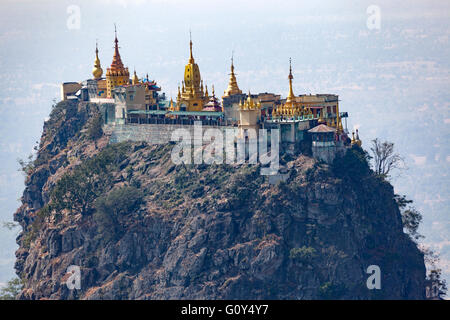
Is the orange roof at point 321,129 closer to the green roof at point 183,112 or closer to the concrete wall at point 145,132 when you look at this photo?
the green roof at point 183,112

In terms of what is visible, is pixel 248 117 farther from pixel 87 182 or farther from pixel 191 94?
pixel 87 182

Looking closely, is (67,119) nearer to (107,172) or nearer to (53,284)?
(107,172)

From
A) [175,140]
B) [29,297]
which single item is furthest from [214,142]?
[29,297]

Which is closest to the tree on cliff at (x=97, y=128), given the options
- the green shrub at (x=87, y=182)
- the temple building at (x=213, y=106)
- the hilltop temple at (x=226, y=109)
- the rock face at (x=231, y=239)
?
the hilltop temple at (x=226, y=109)

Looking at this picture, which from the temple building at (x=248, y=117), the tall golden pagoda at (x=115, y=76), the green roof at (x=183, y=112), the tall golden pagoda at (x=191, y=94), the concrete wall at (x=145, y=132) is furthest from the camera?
the tall golden pagoda at (x=115, y=76)

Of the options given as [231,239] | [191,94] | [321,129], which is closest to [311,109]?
[321,129]

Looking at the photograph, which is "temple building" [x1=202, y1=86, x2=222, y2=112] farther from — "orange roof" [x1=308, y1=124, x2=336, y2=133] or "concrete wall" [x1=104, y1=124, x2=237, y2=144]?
"orange roof" [x1=308, y1=124, x2=336, y2=133]
